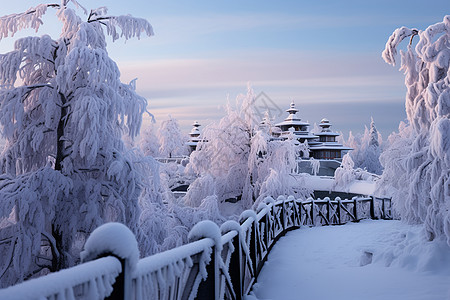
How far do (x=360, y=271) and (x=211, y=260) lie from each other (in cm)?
523

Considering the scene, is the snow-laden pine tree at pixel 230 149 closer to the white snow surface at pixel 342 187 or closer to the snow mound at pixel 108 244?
the white snow surface at pixel 342 187

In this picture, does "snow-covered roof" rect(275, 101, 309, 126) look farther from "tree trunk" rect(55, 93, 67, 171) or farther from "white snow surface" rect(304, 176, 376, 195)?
"tree trunk" rect(55, 93, 67, 171)

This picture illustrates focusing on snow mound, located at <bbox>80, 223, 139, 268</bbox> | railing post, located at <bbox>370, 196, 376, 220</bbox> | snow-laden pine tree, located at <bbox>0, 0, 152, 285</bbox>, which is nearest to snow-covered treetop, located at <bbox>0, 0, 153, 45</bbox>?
snow-laden pine tree, located at <bbox>0, 0, 152, 285</bbox>

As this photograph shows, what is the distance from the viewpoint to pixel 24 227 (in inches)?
320

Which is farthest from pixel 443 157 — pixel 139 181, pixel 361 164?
pixel 361 164

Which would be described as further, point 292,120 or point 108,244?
point 292,120

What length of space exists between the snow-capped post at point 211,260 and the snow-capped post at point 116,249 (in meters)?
1.73

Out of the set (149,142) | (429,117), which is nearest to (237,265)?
(429,117)

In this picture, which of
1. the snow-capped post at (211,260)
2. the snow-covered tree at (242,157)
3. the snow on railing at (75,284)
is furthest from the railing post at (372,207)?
the snow on railing at (75,284)

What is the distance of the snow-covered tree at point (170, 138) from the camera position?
65.8 m

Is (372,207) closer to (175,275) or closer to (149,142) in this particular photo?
(175,275)

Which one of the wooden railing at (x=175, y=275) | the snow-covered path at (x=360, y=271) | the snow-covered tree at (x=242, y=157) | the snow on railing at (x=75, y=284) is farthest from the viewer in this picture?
the snow-covered tree at (x=242, y=157)

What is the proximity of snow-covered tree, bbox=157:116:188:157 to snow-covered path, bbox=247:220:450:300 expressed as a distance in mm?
55682

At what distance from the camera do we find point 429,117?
1027cm
